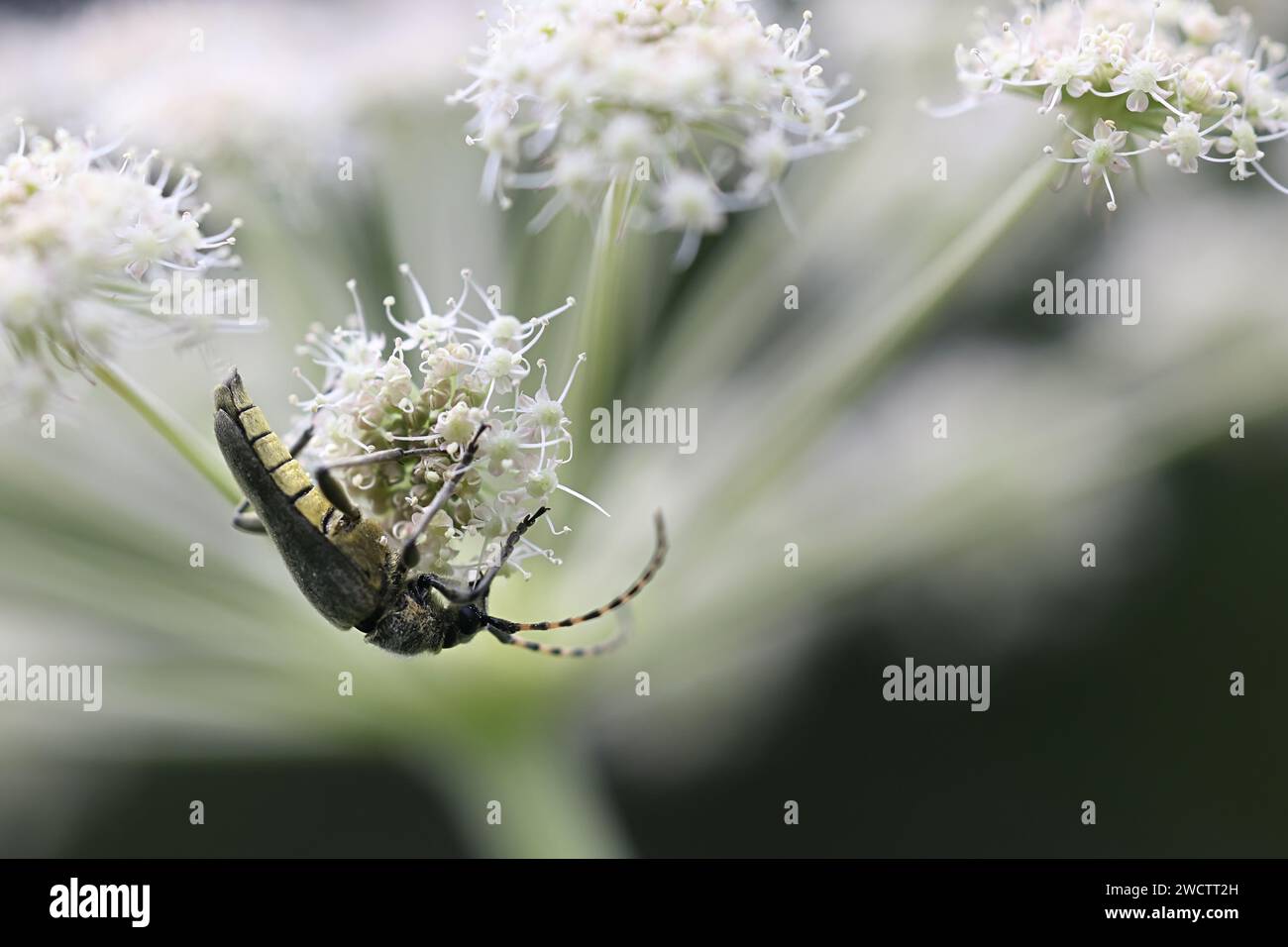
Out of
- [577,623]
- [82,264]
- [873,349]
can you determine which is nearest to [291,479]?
[82,264]

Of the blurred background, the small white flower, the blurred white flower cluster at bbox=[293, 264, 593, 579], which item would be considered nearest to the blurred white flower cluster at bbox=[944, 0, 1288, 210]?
the small white flower

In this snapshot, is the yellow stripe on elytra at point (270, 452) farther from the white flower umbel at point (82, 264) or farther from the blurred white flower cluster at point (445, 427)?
the white flower umbel at point (82, 264)

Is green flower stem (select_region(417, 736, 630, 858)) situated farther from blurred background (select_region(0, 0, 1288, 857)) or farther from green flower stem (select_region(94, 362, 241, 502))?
green flower stem (select_region(94, 362, 241, 502))

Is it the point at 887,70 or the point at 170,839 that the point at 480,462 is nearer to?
the point at 887,70

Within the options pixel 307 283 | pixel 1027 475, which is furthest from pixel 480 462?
pixel 1027 475

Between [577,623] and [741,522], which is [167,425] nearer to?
[577,623]
